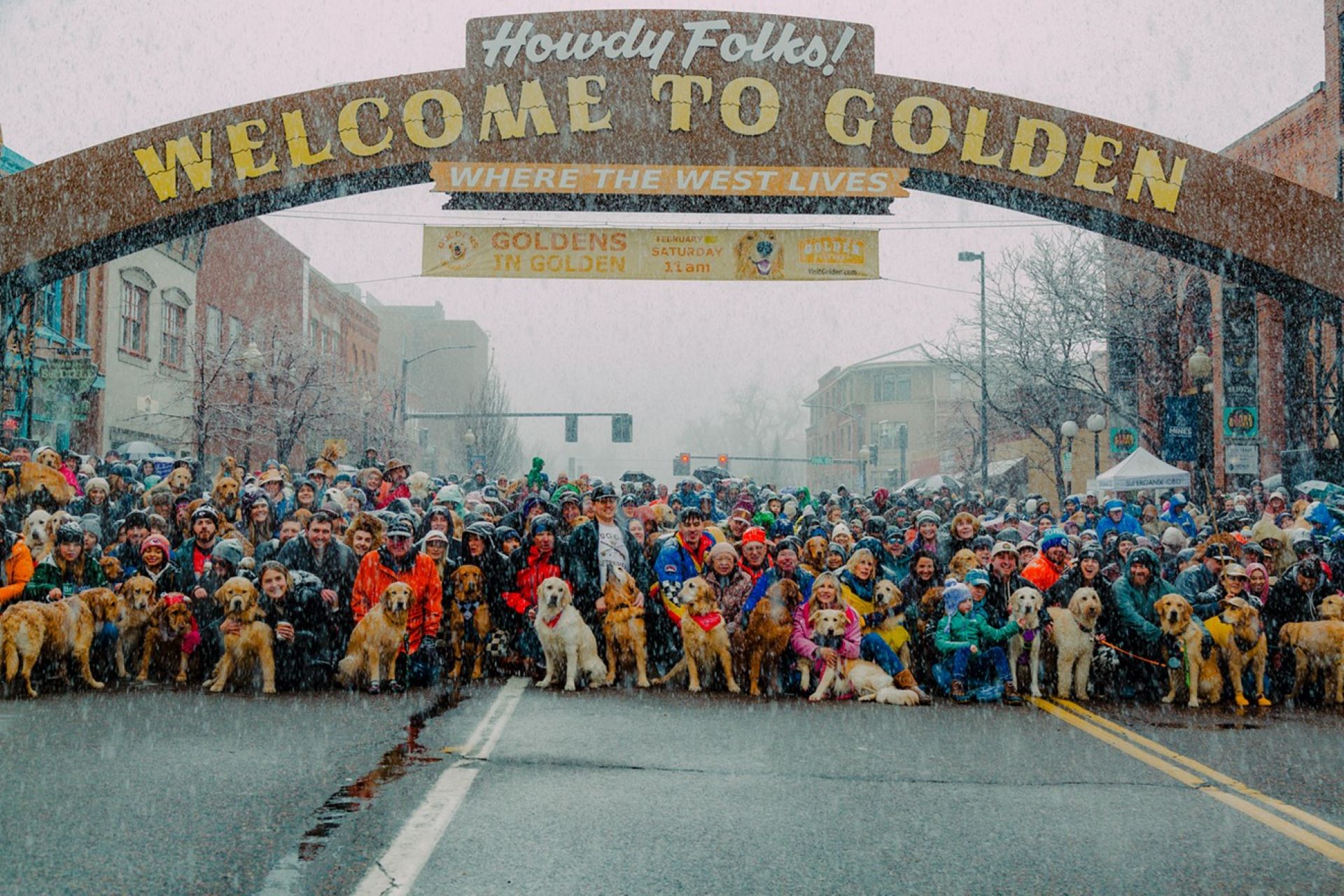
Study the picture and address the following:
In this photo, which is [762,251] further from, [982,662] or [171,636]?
[171,636]

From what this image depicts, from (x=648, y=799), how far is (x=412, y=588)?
4.31 m

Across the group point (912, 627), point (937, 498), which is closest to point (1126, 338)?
point (937, 498)

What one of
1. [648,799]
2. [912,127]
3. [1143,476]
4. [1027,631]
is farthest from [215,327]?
[648,799]

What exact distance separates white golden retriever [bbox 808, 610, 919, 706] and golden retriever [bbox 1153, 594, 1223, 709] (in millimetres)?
2048

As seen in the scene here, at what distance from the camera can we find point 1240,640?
9930mm

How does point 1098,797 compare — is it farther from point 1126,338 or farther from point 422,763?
point 1126,338

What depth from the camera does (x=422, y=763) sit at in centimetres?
706

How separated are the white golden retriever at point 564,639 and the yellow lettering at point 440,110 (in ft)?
28.5

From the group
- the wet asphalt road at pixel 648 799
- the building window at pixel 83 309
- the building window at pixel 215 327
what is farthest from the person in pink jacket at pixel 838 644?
the building window at pixel 215 327

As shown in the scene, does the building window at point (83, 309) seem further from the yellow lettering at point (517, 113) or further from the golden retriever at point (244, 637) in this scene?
the golden retriever at point (244, 637)

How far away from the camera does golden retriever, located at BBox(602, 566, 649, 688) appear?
10438mm

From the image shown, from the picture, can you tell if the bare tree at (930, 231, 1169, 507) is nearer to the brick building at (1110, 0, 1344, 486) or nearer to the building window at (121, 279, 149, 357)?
the brick building at (1110, 0, 1344, 486)

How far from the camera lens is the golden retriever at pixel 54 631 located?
942cm

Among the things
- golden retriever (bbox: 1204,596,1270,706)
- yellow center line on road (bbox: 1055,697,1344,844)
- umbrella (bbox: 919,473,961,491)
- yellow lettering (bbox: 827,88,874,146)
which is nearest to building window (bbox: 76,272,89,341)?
yellow lettering (bbox: 827,88,874,146)
